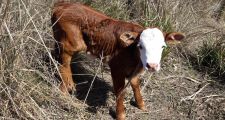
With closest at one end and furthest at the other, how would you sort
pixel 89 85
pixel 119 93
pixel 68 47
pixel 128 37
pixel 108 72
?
pixel 128 37
pixel 119 93
pixel 68 47
pixel 89 85
pixel 108 72

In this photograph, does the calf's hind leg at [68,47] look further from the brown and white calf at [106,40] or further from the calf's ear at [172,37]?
Result: the calf's ear at [172,37]

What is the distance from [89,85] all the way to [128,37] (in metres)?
1.00

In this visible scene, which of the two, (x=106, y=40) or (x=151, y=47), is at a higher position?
(x=151, y=47)

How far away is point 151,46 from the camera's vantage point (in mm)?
3604

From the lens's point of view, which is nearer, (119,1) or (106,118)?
(106,118)

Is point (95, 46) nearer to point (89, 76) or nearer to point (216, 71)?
point (89, 76)

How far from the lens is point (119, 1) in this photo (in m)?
5.49

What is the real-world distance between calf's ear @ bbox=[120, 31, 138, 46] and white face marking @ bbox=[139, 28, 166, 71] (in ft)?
0.48

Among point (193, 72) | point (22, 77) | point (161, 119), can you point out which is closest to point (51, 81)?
point (22, 77)

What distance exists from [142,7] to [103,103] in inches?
65.8

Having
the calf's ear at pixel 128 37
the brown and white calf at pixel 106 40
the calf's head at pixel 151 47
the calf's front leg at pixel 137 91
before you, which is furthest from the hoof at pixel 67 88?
the calf's head at pixel 151 47

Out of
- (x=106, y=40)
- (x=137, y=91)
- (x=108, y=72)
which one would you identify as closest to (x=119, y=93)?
(x=137, y=91)

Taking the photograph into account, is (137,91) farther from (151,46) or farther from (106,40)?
(151,46)

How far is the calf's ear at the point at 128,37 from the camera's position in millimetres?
3821
